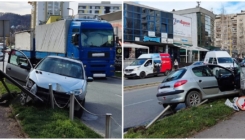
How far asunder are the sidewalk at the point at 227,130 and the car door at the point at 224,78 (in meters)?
2.32

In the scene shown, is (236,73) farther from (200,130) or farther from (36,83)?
(36,83)

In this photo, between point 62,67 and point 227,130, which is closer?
point 227,130

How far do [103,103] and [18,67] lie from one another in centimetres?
312

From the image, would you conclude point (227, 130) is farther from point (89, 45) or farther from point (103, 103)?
point (89, 45)

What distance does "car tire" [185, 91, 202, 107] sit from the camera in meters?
8.02

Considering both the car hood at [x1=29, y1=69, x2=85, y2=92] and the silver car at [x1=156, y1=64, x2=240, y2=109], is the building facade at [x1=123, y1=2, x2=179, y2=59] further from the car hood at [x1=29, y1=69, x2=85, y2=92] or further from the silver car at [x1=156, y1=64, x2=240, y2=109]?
the car hood at [x1=29, y1=69, x2=85, y2=92]

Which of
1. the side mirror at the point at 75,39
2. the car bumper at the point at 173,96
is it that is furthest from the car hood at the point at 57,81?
the side mirror at the point at 75,39

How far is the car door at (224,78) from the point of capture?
864 centimetres

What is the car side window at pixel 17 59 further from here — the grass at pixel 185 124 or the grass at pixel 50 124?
the grass at pixel 185 124

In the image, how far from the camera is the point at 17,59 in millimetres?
9984

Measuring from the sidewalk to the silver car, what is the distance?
180 cm

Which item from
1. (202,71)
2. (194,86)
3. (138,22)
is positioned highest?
(138,22)

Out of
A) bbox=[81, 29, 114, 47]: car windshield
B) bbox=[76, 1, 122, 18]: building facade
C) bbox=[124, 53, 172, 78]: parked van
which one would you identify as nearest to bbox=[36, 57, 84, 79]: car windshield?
bbox=[76, 1, 122, 18]: building facade

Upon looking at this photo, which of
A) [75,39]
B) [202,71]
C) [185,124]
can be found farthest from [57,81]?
[75,39]
